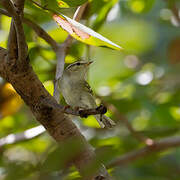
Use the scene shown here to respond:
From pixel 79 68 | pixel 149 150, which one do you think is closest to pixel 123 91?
pixel 79 68

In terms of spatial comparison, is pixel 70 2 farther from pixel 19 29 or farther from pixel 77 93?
pixel 77 93

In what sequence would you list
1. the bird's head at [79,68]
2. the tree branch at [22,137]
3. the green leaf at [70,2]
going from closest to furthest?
the green leaf at [70,2], the tree branch at [22,137], the bird's head at [79,68]

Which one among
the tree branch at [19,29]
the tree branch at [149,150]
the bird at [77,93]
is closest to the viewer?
the tree branch at [19,29]

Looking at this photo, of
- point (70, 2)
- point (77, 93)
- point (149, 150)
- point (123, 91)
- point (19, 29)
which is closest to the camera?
point (19, 29)

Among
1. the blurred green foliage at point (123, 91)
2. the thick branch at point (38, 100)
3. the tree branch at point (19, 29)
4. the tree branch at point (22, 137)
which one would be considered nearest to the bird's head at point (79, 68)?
the blurred green foliage at point (123, 91)

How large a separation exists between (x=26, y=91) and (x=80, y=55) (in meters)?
1.07

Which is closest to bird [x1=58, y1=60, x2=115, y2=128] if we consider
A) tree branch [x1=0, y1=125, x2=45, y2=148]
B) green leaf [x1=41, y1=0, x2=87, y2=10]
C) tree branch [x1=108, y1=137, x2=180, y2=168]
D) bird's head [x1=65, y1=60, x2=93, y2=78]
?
bird's head [x1=65, y1=60, x2=93, y2=78]

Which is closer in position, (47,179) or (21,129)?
(47,179)

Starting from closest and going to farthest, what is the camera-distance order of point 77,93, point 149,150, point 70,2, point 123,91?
point 70,2
point 77,93
point 149,150
point 123,91

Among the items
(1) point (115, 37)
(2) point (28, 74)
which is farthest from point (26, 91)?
(1) point (115, 37)

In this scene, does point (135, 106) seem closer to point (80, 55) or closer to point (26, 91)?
point (80, 55)

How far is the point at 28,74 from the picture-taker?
1.24 meters

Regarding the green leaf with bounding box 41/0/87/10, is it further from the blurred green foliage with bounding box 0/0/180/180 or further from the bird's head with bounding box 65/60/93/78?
the bird's head with bounding box 65/60/93/78

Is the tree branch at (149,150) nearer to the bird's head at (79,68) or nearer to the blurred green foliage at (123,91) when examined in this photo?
the blurred green foliage at (123,91)
